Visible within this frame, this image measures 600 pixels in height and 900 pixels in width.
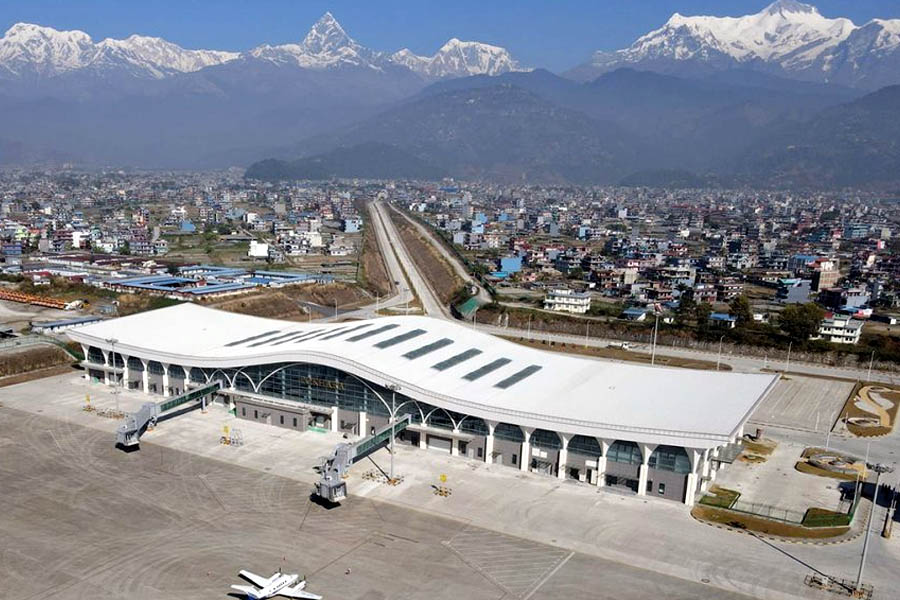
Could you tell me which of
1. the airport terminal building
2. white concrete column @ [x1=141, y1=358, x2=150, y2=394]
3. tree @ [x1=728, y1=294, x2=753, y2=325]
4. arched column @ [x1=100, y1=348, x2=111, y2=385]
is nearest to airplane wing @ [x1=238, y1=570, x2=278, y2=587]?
the airport terminal building

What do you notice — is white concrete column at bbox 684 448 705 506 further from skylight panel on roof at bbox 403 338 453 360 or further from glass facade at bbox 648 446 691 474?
skylight panel on roof at bbox 403 338 453 360

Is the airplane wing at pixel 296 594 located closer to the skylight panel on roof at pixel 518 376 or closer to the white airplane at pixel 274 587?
the white airplane at pixel 274 587

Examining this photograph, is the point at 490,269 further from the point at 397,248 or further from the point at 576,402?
the point at 576,402

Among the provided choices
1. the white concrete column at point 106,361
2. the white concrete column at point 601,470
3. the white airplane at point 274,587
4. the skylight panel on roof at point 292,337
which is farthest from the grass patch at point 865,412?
the white concrete column at point 106,361

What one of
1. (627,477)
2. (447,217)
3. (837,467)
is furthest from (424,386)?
(447,217)

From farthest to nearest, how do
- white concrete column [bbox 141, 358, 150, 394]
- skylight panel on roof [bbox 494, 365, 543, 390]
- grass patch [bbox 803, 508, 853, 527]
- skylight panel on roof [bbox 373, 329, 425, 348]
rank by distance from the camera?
white concrete column [bbox 141, 358, 150, 394] → skylight panel on roof [bbox 373, 329, 425, 348] → skylight panel on roof [bbox 494, 365, 543, 390] → grass patch [bbox 803, 508, 853, 527]

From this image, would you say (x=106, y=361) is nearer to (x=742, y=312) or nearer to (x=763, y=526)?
(x=763, y=526)

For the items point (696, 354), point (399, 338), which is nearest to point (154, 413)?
point (399, 338)
